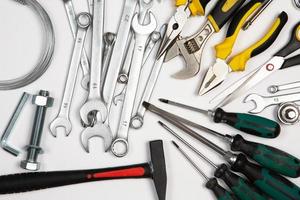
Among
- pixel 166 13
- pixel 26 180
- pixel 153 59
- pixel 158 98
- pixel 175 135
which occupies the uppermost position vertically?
pixel 166 13

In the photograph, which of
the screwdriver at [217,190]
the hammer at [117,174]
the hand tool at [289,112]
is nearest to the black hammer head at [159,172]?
the hammer at [117,174]

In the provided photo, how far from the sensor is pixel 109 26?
1166 millimetres

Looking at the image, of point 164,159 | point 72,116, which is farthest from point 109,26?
point 164,159

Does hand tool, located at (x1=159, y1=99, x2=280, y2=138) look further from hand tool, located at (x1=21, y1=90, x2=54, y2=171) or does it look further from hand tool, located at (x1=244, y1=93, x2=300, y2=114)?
hand tool, located at (x1=21, y1=90, x2=54, y2=171)

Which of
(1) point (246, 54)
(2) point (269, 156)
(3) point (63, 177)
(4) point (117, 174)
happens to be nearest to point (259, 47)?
(1) point (246, 54)

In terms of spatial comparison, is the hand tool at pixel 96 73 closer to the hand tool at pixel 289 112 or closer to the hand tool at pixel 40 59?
the hand tool at pixel 40 59

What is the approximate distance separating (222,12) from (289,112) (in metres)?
0.32

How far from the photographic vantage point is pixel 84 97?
116 cm

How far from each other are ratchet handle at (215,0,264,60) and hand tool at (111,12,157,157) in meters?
0.19

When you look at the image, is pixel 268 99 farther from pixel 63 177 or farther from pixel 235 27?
pixel 63 177

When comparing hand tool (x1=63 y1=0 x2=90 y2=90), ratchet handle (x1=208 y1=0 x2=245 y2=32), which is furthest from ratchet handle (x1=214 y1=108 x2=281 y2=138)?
hand tool (x1=63 y1=0 x2=90 y2=90)

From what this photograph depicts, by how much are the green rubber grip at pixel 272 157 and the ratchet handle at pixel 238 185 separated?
0.06 m

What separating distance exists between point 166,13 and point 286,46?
34 cm

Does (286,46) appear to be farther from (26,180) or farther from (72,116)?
(26,180)
